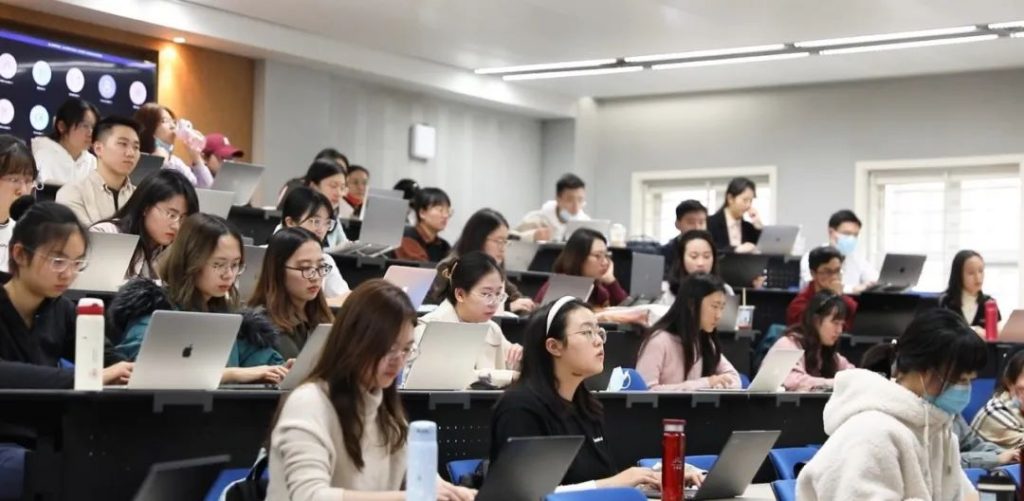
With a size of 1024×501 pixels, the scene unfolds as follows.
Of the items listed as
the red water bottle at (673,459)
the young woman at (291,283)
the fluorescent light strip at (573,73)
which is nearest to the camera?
the red water bottle at (673,459)

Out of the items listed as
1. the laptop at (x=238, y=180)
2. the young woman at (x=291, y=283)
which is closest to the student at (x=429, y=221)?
the laptop at (x=238, y=180)

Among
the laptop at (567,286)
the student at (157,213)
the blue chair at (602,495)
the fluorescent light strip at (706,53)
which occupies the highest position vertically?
the fluorescent light strip at (706,53)

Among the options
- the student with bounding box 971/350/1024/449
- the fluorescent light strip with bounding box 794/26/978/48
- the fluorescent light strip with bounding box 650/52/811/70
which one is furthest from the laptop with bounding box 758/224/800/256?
the student with bounding box 971/350/1024/449

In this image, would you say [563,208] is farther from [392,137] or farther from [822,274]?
[822,274]

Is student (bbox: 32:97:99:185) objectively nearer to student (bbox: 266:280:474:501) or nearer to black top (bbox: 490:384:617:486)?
black top (bbox: 490:384:617:486)

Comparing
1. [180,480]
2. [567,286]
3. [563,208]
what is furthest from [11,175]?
[563,208]

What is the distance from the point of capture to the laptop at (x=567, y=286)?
7195mm

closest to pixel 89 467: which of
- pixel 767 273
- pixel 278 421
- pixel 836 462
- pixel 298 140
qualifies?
pixel 278 421

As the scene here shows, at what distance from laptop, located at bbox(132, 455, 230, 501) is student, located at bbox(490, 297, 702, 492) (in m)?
0.97

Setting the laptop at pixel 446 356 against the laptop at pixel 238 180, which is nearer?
the laptop at pixel 446 356

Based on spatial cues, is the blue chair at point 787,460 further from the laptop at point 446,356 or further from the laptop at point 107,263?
the laptop at point 107,263

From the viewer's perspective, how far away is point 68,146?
24.8ft

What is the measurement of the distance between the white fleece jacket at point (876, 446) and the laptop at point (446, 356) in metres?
1.38

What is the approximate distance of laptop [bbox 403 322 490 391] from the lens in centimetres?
435
